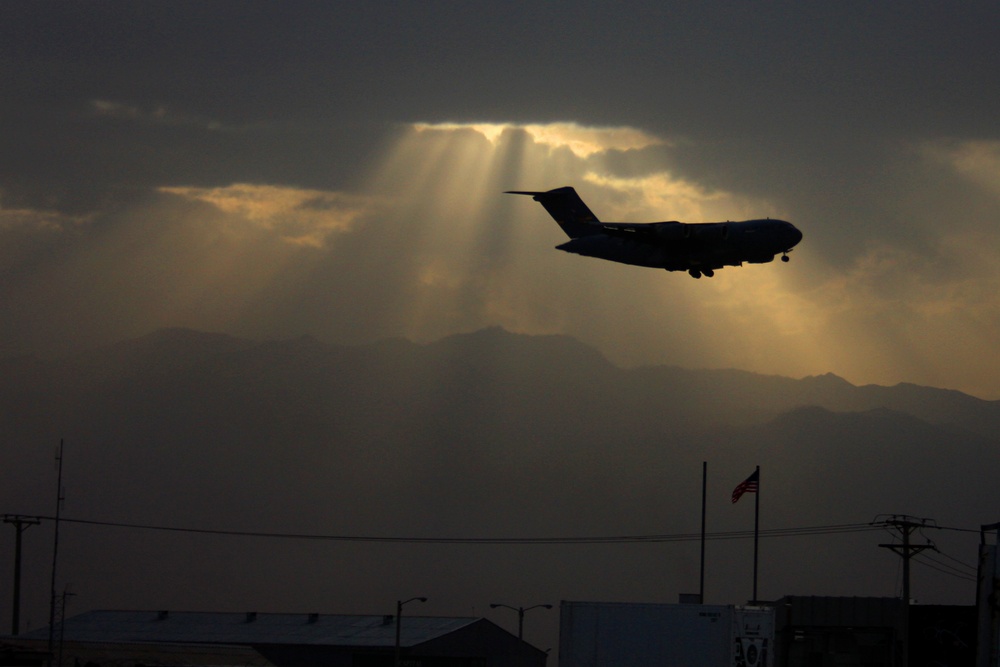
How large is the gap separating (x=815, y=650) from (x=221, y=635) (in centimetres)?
5450

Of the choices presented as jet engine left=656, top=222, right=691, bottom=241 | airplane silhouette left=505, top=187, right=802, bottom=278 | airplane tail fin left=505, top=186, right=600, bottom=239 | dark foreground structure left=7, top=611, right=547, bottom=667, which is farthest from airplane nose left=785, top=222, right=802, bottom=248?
dark foreground structure left=7, top=611, right=547, bottom=667

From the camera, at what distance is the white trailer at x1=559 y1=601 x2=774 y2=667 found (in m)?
56.1

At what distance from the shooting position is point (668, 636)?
186 ft

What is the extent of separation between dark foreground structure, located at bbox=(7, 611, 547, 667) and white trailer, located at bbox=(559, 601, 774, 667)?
38.4 metres

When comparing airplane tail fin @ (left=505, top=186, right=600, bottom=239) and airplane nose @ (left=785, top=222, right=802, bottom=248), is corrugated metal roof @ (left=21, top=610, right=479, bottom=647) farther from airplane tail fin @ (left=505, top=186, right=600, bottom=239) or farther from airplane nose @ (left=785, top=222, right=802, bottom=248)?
airplane nose @ (left=785, top=222, right=802, bottom=248)

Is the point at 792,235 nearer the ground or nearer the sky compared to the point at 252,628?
nearer the sky

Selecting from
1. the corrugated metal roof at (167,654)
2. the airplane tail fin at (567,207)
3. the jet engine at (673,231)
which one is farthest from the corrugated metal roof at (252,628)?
the jet engine at (673,231)

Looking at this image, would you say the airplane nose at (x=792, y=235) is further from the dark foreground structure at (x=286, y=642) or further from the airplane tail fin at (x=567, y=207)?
the dark foreground structure at (x=286, y=642)

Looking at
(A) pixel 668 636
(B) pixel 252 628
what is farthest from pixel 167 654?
(A) pixel 668 636

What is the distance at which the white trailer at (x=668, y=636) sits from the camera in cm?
5609

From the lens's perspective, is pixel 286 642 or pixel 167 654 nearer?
pixel 167 654

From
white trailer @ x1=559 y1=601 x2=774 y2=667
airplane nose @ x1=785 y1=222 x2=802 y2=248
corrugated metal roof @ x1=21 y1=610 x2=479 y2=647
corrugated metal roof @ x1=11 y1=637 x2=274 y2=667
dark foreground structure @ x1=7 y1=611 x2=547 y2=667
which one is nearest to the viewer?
white trailer @ x1=559 y1=601 x2=774 y2=667

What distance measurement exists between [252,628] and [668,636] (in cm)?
6528

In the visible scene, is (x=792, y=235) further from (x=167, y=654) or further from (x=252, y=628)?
(x=252, y=628)
